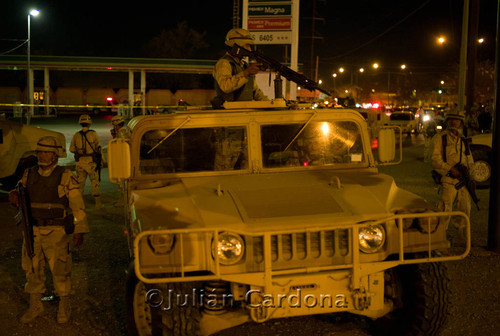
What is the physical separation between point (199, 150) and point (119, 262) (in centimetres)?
270

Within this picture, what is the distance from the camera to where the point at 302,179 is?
201 inches

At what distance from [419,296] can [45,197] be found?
3271 mm

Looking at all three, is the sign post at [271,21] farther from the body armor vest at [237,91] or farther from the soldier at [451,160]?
the body armor vest at [237,91]

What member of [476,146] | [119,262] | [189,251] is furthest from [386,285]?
[476,146]

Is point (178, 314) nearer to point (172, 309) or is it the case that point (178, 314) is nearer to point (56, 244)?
point (172, 309)

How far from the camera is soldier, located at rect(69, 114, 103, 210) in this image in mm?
10570

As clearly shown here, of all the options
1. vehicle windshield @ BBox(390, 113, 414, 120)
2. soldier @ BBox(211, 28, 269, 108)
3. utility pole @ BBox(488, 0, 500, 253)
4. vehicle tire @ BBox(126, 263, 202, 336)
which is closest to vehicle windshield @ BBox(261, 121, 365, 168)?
soldier @ BBox(211, 28, 269, 108)

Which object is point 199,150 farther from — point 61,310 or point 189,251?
point 61,310

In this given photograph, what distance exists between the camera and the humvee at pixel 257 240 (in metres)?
4.00

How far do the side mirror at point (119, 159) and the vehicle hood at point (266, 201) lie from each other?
20 centimetres

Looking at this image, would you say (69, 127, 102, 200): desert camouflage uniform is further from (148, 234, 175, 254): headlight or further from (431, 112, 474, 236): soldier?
(148, 234, 175, 254): headlight

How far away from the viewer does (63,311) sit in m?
5.43

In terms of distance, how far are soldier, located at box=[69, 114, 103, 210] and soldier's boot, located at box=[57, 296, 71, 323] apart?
17.8ft

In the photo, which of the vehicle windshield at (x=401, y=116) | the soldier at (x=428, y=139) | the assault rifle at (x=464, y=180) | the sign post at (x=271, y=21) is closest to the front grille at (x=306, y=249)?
the assault rifle at (x=464, y=180)
